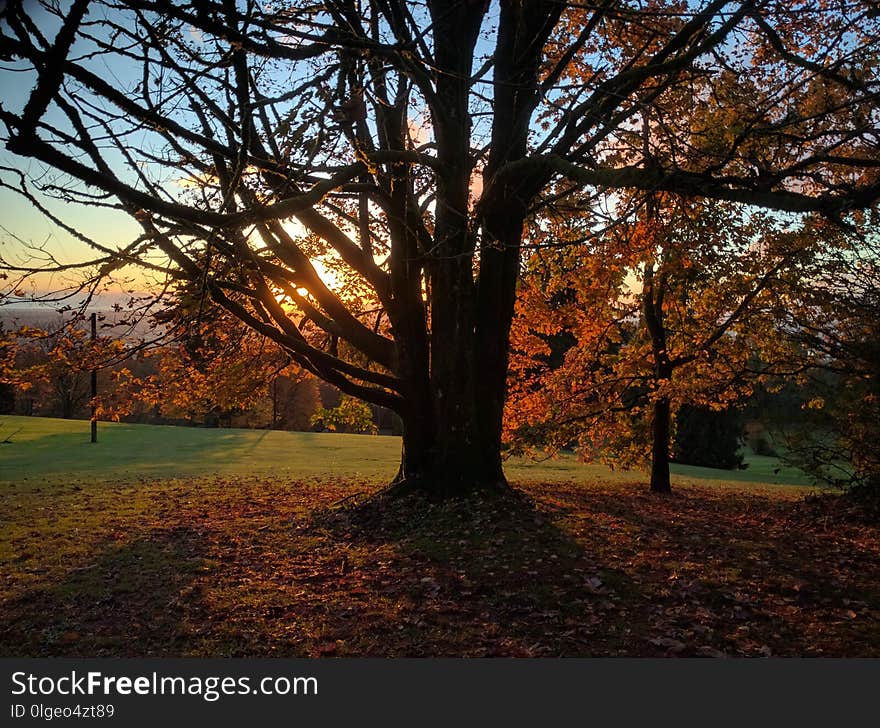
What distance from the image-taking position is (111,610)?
260 inches

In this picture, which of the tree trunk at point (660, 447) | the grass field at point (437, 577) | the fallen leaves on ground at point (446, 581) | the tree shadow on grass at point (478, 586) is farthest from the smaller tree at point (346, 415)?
the tree trunk at point (660, 447)

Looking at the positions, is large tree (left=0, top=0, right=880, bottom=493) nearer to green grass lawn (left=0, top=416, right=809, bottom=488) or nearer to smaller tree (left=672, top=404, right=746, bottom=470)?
green grass lawn (left=0, top=416, right=809, bottom=488)

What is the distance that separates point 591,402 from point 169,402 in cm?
984

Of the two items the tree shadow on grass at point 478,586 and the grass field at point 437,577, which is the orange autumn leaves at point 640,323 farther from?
the tree shadow on grass at point 478,586

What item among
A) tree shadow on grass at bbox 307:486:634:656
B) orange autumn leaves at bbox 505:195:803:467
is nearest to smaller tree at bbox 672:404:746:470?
orange autumn leaves at bbox 505:195:803:467

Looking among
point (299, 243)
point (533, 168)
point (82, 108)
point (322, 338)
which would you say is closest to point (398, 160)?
point (533, 168)

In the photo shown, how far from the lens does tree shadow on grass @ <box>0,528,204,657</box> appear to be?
561 centimetres

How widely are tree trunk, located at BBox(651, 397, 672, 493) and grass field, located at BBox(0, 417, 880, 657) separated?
96.9 inches

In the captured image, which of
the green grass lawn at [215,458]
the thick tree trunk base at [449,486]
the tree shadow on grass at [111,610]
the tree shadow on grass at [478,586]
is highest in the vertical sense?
the thick tree trunk base at [449,486]

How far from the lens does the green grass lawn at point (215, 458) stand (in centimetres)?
2042

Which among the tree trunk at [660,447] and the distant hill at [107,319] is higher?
the distant hill at [107,319]

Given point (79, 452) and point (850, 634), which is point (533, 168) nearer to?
point (850, 634)

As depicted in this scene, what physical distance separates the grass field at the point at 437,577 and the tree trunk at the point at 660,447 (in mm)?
2460

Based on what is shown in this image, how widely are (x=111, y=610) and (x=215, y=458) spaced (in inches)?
749
